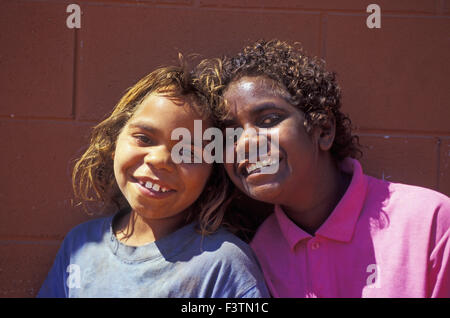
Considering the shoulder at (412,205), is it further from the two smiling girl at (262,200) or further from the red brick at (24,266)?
the red brick at (24,266)

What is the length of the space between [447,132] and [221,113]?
1.01m

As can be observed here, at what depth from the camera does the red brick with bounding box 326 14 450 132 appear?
6.26 ft

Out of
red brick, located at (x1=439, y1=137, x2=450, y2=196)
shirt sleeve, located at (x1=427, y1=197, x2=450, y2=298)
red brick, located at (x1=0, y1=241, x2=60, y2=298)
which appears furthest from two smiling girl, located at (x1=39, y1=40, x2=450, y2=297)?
red brick, located at (x1=439, y1=137, x2=450, y2=196)

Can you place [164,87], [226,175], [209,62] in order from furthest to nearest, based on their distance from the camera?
[209,62]
[226,175]
[164,87]

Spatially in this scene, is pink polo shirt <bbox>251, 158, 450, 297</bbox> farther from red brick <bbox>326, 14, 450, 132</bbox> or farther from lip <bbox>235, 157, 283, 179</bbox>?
red brick <bbox>326, 14, 450, 132</bbox>

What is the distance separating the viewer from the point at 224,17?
6.34 feet

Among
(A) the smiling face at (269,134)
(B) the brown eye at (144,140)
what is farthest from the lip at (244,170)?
(B) the brown eye at (144,140)

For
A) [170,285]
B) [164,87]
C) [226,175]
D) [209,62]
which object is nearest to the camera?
[170,285]

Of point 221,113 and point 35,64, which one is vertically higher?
point 35,64

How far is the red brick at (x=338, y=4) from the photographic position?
1916 mm

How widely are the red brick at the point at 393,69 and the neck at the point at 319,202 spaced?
370 mm

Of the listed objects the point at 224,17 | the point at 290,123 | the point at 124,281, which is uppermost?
the point at 224,17

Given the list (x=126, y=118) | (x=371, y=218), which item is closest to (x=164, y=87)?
(x=126, y=118)

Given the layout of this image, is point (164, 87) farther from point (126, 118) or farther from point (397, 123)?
point (397, 123)
